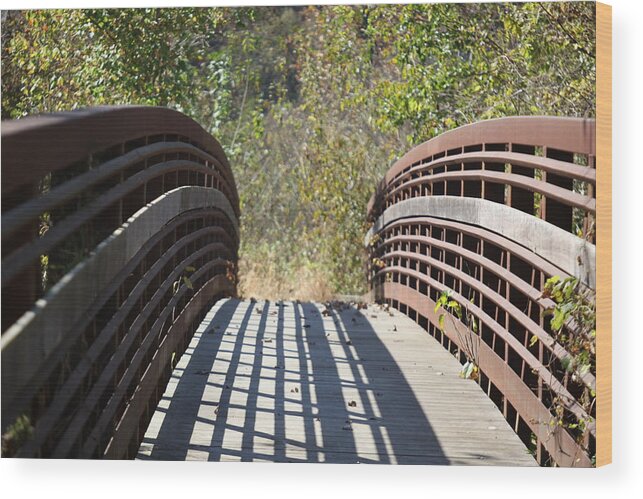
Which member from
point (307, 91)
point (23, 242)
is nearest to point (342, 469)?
point (23, 242)

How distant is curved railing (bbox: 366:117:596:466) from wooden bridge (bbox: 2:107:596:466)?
0.01 meters

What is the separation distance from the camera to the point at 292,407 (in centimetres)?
387

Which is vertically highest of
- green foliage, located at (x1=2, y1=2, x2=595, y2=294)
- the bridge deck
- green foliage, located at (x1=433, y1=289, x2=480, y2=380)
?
green foliage, located at (x1=2, y1=2, x2=595, y2=294)

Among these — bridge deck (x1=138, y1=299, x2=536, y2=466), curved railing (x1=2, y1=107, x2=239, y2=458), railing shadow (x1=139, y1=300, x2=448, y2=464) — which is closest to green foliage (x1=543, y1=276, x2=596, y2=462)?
bridge deck (x1=138, y1=299, x2=536, y2=466)

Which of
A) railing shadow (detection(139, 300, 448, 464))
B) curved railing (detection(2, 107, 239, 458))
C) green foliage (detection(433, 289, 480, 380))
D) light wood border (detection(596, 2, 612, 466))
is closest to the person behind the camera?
curved railing (detection(2, 107, 239, 458))

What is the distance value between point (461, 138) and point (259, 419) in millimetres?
1820

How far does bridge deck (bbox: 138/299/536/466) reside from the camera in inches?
141

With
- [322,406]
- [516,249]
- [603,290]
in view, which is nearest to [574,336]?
[603,290]

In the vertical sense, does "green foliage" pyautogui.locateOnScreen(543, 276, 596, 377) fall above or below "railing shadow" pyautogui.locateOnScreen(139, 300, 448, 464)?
above

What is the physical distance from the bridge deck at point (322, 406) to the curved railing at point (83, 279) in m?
0.21

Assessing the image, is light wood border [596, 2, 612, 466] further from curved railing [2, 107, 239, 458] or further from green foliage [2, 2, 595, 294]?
curved railing [2, 107, 239, 458]

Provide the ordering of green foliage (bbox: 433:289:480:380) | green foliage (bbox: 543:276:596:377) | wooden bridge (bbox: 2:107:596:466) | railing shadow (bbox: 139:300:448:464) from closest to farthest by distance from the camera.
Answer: wooden bridge (bbox: 2:107:596:466)
green foliage (bbox: 543:276:596:377)
railing shadow (bbox: 139:300:448:464)
green foliage (bbox: 433:289:480:380)

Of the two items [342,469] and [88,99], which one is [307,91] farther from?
[342,469]

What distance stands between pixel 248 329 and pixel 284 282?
1.82 m
